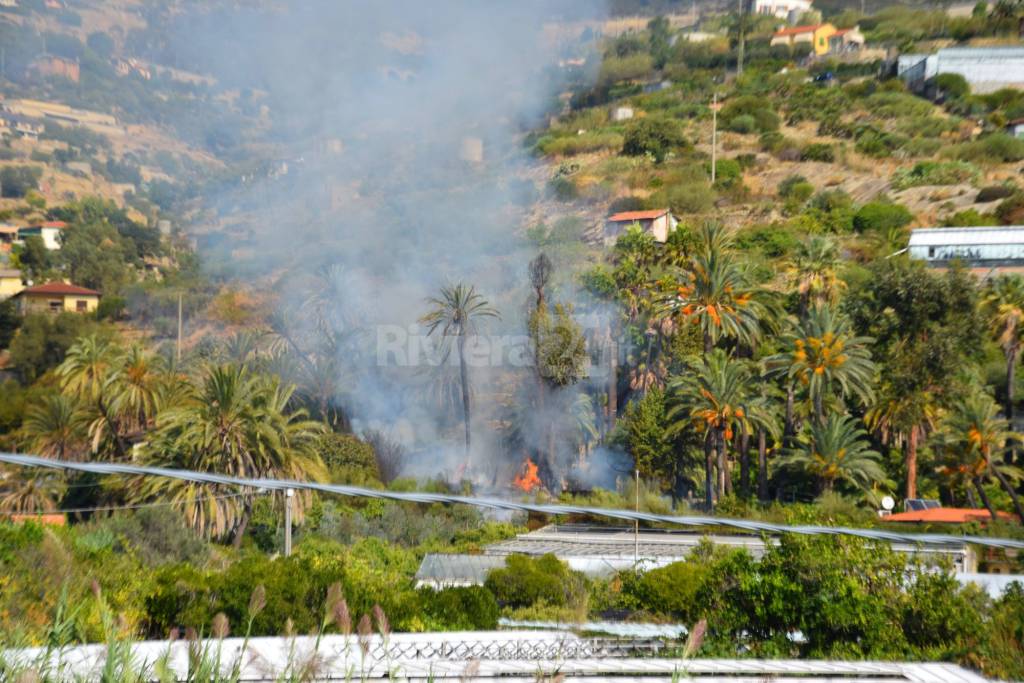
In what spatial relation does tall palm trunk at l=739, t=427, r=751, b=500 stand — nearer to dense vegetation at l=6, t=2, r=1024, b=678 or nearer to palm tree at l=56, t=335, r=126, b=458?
dense vegetation at l=6, t=2, r=1024, b=678

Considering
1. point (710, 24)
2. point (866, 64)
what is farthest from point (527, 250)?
point (710, 24)

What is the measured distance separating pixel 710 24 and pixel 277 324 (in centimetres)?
8157

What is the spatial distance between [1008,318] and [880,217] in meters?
20.4

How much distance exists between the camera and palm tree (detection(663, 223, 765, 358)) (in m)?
40.5

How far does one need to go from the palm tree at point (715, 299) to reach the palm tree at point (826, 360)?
2161mm

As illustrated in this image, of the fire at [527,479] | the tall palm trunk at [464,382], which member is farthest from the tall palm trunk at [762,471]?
the tall palm trunk at [464,382]

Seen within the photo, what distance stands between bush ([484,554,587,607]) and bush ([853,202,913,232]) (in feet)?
140

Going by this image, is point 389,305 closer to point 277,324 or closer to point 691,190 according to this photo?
point 277,324

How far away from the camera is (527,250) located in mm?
58656

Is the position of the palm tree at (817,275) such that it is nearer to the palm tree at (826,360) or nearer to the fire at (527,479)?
the palm tree at (826,360)

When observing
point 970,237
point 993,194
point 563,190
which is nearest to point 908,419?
point 970,237

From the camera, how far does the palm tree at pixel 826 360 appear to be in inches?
1484

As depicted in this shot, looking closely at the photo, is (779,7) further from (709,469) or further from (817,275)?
(709,469)

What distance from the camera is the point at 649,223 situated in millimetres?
57031
